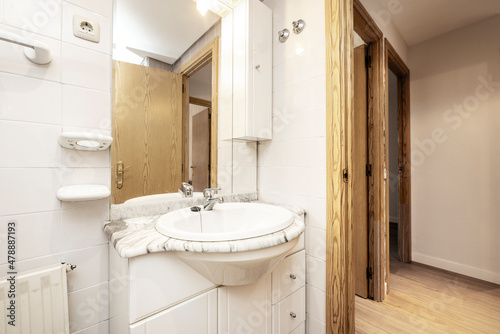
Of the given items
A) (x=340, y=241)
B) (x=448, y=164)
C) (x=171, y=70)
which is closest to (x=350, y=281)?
(x=340, y=241)

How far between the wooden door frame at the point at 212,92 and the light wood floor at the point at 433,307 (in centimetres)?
142

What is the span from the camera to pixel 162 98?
3.40 feet

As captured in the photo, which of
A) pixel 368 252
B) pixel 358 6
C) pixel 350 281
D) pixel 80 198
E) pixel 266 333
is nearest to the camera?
pixel 80 198

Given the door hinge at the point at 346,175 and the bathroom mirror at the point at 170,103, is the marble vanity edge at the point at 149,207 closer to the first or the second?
the bathroom mirror at the point at 170,103

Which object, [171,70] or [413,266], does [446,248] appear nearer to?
[413,266]

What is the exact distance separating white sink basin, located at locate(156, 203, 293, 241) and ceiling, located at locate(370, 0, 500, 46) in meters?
1.66

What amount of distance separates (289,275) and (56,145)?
1.09m

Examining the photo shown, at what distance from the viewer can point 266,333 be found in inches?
34.8

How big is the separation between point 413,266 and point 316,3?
101 inches

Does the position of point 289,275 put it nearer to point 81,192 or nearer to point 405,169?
point 81,192

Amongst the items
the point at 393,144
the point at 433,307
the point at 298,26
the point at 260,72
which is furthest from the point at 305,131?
the point at 393,144

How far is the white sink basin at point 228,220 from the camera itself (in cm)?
71

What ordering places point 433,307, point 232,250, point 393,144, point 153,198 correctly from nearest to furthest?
point 232,250 < point 153,198 < point 433,307 < point 393,144

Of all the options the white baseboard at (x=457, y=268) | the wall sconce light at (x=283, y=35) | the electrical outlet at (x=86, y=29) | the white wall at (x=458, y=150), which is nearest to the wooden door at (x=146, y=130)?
the electrical outlet at (x=86, y=29)
